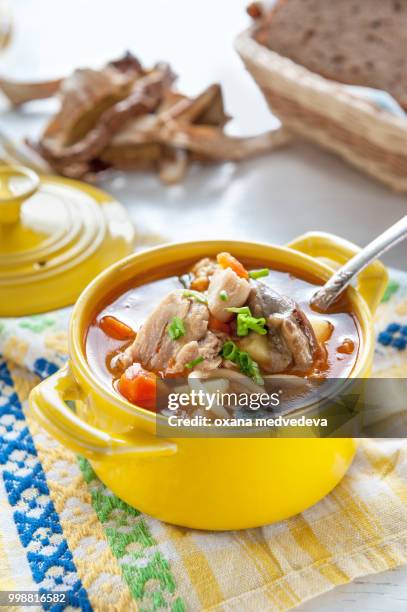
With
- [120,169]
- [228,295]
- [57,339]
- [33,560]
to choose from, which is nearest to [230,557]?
[33,560]

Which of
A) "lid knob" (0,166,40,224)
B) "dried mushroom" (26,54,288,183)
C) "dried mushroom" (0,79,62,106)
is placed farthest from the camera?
"dried mushroom" (0,79,62,106)

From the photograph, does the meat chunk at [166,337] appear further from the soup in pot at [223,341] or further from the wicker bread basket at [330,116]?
the wicker bread basket at [330,116]

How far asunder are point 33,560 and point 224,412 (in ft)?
1.45

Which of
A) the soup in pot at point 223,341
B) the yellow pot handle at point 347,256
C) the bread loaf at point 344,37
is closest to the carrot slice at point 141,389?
the soup in pot at point 223,341

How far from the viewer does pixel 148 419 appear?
4.25 ft

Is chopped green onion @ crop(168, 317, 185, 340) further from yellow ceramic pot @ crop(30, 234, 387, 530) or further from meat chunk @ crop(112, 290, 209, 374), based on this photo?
yellow ceramic pot @ crop(30, 234, 387, 530)

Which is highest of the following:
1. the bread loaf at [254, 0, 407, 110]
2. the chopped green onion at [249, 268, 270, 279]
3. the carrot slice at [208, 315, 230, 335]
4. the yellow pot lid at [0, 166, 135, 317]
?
the bread loaf at [254, 0, 407, 110]

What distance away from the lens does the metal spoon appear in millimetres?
1583

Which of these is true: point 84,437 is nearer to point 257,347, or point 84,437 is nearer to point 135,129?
point 257,347

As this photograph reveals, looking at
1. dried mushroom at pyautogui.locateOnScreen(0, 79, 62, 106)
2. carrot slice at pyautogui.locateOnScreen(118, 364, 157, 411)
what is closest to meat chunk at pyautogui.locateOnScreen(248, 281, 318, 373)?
carrot slice at pyautogui.locateOnScreen(118, 364, 157, 411)

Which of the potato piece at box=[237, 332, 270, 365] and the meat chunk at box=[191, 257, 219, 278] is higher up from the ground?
the potato piece at box=[237, 332, 270, 365]

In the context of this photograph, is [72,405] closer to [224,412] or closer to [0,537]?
[0,537]

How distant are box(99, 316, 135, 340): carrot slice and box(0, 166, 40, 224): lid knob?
0.56 metres

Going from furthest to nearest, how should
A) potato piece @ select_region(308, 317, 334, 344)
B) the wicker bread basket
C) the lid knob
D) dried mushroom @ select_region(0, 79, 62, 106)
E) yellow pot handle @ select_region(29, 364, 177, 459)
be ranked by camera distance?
dried mushroom @ select_region(0, 79, 62, 106), the wicker bread basket, the lid knob, potato piece @ select_region(308, 317, 334, 344), yellow pot handle @ select_region(29, 364, 177, 459)
